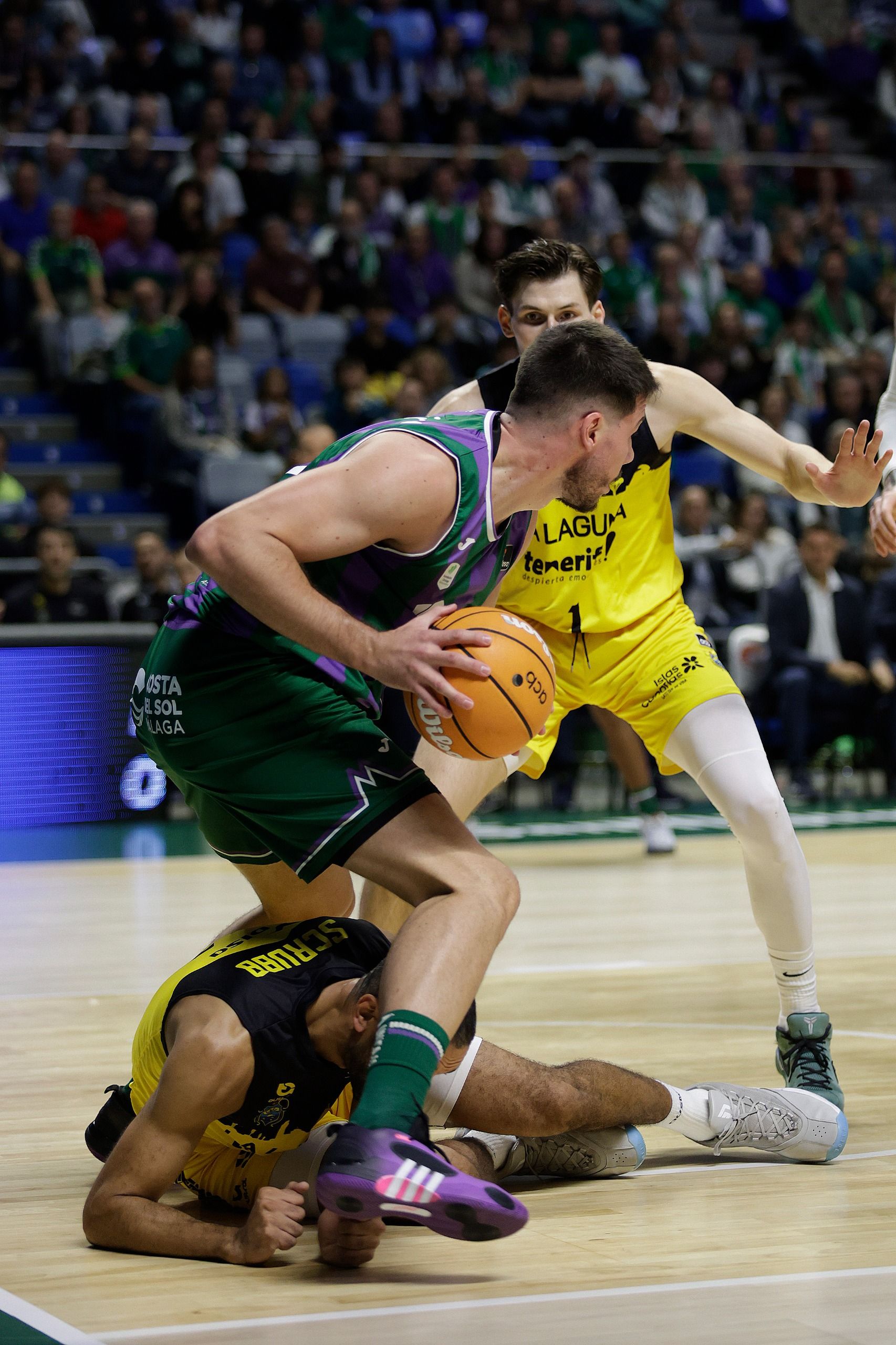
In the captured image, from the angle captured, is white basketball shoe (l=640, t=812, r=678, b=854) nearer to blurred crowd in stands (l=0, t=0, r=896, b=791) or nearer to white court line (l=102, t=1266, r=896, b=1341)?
blurred crowd in stands (l=0, t=0, r=896, b=791)

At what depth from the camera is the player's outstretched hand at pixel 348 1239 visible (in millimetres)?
3082

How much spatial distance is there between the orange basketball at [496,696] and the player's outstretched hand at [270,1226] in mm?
848

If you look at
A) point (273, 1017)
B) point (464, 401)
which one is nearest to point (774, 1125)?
point (273, 1017)

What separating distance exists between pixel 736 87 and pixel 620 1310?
17.6 m

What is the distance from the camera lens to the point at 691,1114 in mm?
3805

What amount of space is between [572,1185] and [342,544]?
1.40 m

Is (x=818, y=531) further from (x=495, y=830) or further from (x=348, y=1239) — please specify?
(x=348, y=1239)

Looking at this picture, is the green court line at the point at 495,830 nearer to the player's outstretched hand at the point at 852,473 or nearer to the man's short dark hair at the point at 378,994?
the player's outstretched hand at the point at 852,473

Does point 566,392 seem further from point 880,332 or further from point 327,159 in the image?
point 880,332

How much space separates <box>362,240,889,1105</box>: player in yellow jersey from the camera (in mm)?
4258

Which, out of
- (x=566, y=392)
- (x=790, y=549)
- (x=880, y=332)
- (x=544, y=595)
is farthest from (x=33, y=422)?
(x=566, y=392)

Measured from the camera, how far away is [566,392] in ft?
11.7

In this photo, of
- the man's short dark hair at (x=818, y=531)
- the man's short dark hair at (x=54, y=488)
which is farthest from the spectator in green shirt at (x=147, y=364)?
the man's short dark hair at (x=818, y=531)

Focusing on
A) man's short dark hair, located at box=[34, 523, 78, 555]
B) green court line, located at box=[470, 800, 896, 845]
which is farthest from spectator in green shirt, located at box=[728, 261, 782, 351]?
man's short dark hair, located at box=[34, 523, 78, 555]
